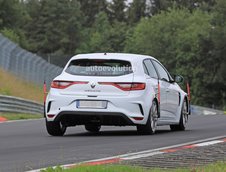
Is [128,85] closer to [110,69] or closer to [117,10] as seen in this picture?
[110,69]

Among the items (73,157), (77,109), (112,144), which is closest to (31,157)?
(73,157)

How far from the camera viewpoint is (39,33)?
13538cm

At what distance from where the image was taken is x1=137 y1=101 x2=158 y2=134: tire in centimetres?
1589

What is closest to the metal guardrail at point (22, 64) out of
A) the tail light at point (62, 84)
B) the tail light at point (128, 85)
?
the tail light at point (62, 84)

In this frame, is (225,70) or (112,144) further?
(225,70)

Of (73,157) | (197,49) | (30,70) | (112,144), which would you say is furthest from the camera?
(197,49)

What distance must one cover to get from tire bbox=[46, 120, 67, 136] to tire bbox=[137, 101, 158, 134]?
143 cm

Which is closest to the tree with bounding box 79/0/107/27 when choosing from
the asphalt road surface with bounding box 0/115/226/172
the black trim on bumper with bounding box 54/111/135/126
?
the asphalt road surface with bounding box 0/115/226/172

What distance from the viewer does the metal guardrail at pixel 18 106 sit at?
2933cm

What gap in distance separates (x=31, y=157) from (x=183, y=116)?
23.6 feet

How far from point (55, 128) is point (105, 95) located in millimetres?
1226

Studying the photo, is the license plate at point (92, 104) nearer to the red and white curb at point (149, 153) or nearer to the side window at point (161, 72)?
the side window at point (161, 72)

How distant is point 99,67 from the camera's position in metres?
16.0

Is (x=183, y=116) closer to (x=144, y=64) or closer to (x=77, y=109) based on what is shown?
(x=144, y=64)
